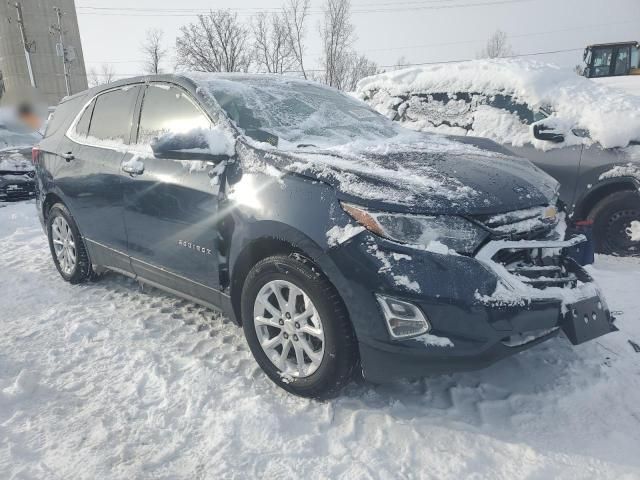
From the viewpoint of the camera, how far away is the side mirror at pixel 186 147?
254cm

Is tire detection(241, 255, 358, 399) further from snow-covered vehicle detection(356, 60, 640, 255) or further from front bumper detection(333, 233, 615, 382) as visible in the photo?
snow-covered vehicle detection(356, 60, 640, 255)

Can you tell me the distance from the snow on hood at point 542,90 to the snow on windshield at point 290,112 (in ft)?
7.21

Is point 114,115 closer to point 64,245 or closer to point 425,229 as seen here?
point 64,245

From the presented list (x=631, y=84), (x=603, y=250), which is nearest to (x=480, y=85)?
(x=603, y=250)

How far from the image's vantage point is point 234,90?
119 inches

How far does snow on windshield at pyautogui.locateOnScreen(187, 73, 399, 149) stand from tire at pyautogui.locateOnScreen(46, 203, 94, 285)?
1853mm

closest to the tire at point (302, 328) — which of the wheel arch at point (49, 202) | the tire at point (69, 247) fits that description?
the tire at point (69, 247)

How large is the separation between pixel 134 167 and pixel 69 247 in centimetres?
151

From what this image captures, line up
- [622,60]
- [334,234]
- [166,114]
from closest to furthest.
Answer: [334,234], [166,114], [622,60]

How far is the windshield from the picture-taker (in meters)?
2.81

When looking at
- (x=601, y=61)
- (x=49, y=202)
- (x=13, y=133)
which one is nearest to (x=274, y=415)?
(x=49, y=202)

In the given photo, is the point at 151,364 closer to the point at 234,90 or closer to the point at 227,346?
the point at 227,346

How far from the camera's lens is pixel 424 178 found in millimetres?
2223

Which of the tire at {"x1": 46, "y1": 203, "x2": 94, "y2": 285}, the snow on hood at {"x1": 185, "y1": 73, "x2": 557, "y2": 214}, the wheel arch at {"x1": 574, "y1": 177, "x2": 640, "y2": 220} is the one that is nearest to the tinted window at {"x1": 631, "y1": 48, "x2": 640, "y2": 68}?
the wheel arch at {"x1": 574, "y1": 177, "x2": 640, "y2": 220}
